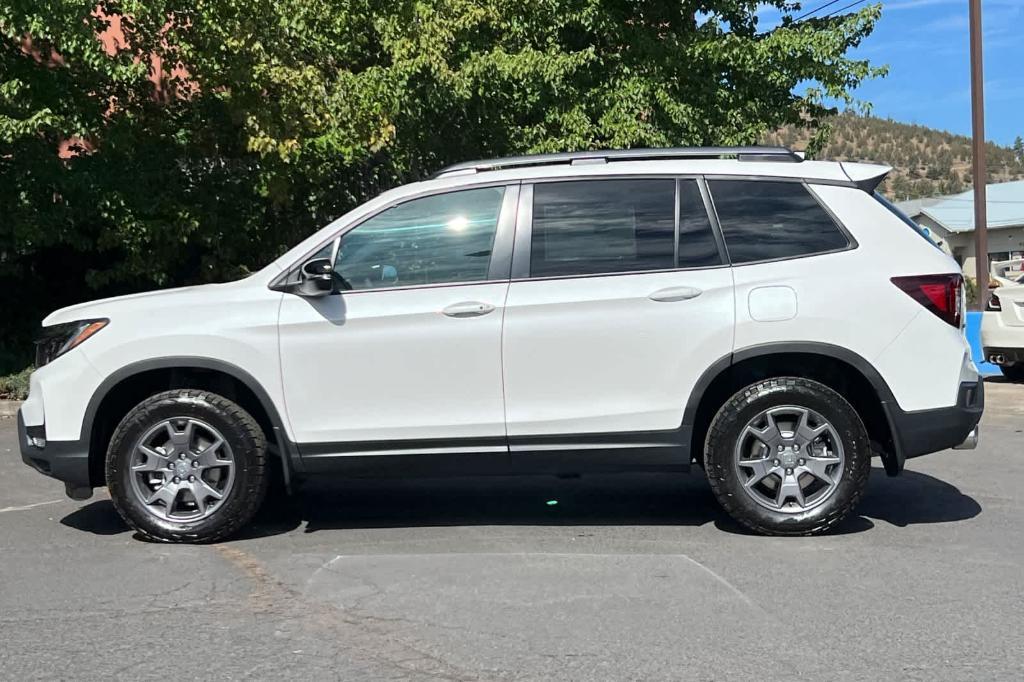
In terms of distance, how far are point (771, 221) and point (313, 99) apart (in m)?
8.27

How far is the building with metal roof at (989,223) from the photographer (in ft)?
158

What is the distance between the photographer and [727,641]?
13.4ft

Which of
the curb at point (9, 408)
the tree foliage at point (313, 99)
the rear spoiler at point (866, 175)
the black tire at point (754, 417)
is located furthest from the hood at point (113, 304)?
the tree foliage at point (313, 99)

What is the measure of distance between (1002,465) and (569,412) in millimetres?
3852

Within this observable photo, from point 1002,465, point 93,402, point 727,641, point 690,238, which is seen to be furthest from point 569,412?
point 1002,465

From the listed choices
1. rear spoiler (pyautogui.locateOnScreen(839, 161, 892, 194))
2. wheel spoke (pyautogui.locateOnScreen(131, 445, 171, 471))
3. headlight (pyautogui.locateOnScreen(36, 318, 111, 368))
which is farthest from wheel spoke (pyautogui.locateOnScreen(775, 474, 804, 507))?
headlight (pyautogui.locateOnScreen(36, 318, 111, 368))

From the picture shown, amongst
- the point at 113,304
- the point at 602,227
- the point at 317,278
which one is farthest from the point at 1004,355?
the point at 113,304

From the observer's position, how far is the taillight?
5.48 m

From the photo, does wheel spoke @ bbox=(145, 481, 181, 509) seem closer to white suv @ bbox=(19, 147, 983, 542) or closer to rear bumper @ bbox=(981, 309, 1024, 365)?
white suv @ bbox=(19, 147, 983, 542)

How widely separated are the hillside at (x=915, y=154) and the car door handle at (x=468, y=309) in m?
90.1

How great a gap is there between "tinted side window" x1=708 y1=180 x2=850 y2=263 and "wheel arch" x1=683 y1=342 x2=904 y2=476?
51cm

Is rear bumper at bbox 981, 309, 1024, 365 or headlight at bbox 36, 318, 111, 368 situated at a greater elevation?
headlight at bbox 36, 318, 111, 368

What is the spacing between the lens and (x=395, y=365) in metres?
5.47

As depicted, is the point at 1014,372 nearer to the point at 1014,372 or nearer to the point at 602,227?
the point at 1014,372
